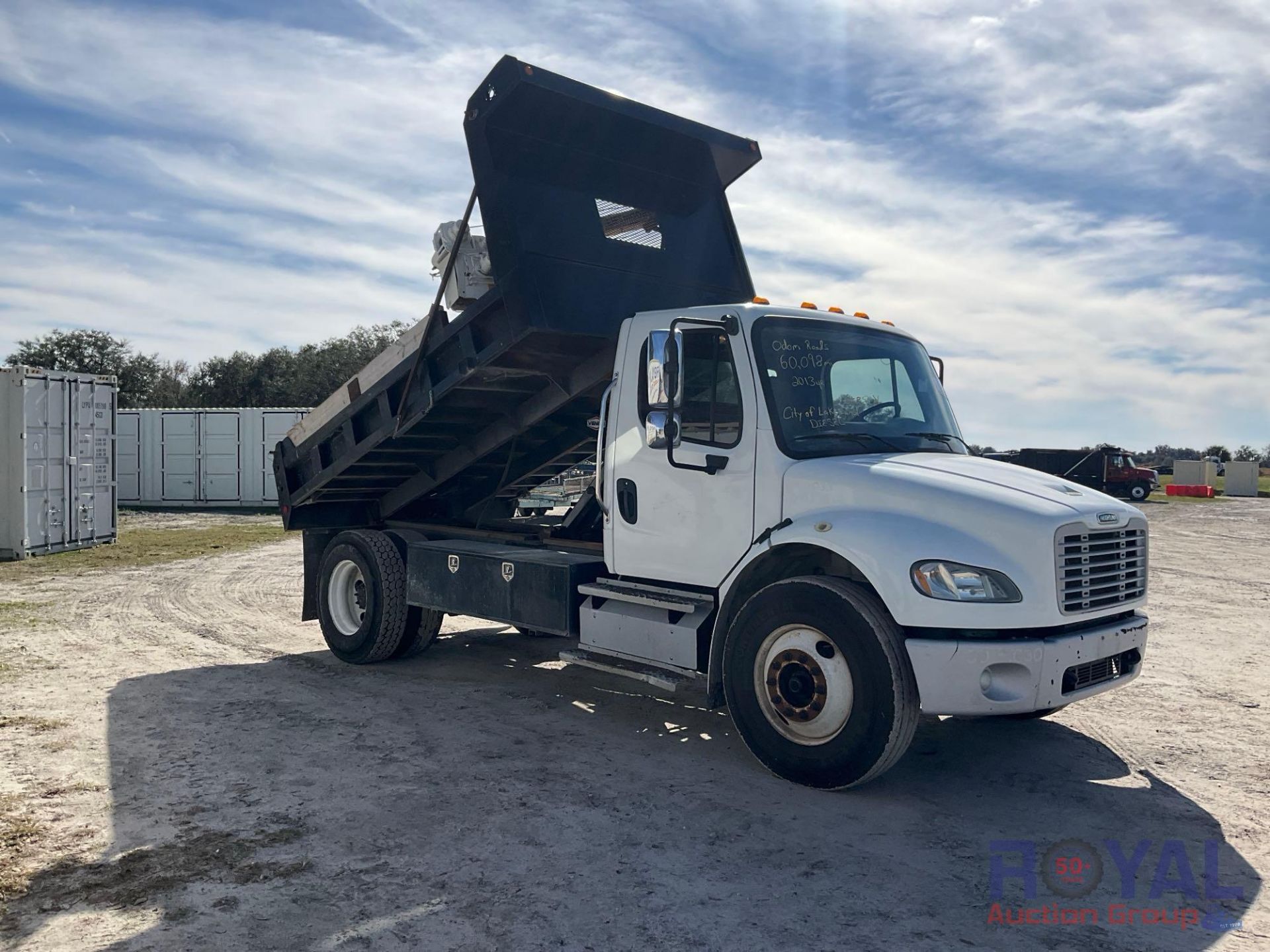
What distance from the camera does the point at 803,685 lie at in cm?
522

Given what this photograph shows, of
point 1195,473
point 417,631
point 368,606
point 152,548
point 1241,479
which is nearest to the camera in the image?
point 368,606

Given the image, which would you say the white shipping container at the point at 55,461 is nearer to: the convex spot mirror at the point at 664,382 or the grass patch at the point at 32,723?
the grass patch at the point at 32,723

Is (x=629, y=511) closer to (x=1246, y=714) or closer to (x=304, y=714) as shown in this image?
(x=304, y=714)

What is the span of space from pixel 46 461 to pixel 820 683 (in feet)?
52.9

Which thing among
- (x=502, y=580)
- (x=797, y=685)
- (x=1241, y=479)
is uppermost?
(x=1241, y=479)

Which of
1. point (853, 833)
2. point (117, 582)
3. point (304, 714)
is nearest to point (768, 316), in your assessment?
point (853, 833)

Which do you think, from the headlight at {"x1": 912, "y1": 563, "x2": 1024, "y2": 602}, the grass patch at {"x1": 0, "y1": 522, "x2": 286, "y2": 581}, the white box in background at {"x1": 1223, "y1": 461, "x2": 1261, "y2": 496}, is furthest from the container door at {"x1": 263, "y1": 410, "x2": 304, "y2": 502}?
the white box in background at {"x1": 1223, "y1": 461, "x2": 1261, "y2": 496}

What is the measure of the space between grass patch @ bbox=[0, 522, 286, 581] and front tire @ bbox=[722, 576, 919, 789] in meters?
12.7

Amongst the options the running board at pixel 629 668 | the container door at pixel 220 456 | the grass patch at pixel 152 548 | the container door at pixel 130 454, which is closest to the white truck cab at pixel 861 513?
the running board at pixel 629 668

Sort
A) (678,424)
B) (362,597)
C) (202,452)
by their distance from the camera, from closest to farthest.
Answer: (678,424) → (362,597) → (202,452)

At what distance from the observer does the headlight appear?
483 cm

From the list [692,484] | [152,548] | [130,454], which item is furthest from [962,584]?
[130,454]

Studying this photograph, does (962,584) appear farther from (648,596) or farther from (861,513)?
(648,596)

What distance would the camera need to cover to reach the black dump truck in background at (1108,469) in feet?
115
